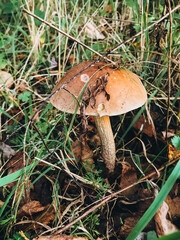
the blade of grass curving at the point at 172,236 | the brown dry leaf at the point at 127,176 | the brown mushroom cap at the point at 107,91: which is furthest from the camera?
the brown dry leaf at the point at 127,176

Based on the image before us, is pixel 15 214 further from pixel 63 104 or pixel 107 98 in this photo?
pixel 107 98

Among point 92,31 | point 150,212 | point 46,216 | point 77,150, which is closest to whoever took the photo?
point 150,212

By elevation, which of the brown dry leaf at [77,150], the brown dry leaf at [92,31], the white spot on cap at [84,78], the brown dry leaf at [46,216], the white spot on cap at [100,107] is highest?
the brown dry leaf at [92,31]

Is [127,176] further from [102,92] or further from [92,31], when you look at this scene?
[92,31]

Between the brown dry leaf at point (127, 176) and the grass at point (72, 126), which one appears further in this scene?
the brown dry leaf at point (127, 176)

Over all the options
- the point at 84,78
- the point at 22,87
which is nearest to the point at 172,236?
the point at 84,78

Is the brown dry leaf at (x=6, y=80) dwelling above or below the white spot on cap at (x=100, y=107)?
below

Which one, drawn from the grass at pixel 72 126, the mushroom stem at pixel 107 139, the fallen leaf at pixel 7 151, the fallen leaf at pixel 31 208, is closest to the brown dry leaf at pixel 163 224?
the grass at pixel 72 126

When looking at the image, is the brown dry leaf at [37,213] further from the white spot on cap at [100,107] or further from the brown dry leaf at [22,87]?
the brown dry leaf at [22,87]

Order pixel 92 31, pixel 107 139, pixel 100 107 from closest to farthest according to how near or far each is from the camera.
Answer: pixel 100 107 → pixel 107 139 → pixel 92 31
